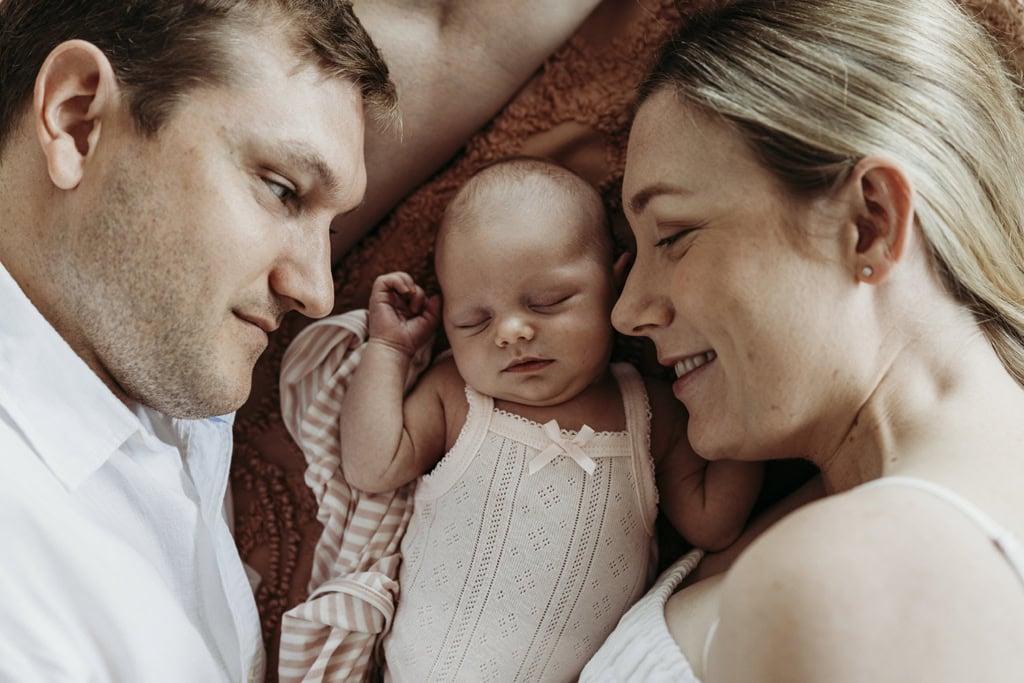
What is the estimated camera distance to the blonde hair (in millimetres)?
1070

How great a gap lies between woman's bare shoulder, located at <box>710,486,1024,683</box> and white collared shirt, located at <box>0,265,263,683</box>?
894 millimetres

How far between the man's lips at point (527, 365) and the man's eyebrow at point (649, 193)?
1.03ft

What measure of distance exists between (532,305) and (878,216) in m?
0.57

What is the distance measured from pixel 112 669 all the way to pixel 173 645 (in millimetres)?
91

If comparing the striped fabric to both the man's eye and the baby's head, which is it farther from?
the man's eye

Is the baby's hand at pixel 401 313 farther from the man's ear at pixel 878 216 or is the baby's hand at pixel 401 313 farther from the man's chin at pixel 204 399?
the man's ear at pixel 878 216

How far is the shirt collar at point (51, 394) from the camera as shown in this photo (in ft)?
4.09

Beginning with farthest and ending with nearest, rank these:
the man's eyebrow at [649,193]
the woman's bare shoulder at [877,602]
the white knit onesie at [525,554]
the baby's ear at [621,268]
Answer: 1. the baby's ear at [621,268]
2. the white knit onesie at [525,554]
3. the man's eyebrow at [649,193]
4. the woman's bare shoulder at [877,602]

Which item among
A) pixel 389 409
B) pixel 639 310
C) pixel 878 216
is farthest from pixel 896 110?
pixel 389 409

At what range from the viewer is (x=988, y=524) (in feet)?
2.93

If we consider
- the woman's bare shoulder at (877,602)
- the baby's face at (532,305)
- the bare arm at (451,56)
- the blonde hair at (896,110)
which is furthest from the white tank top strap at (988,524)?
the bare arm at (451,56)

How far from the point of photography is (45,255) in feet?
4.22

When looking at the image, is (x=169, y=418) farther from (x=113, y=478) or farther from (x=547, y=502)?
(x=547, y=502)

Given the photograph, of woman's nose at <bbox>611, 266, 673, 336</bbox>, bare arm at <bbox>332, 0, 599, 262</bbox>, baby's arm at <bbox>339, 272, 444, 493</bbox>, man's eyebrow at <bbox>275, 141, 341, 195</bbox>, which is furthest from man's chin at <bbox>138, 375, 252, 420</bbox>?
woman's nose at <bbox>611, 266, 673, 336</bbox>
